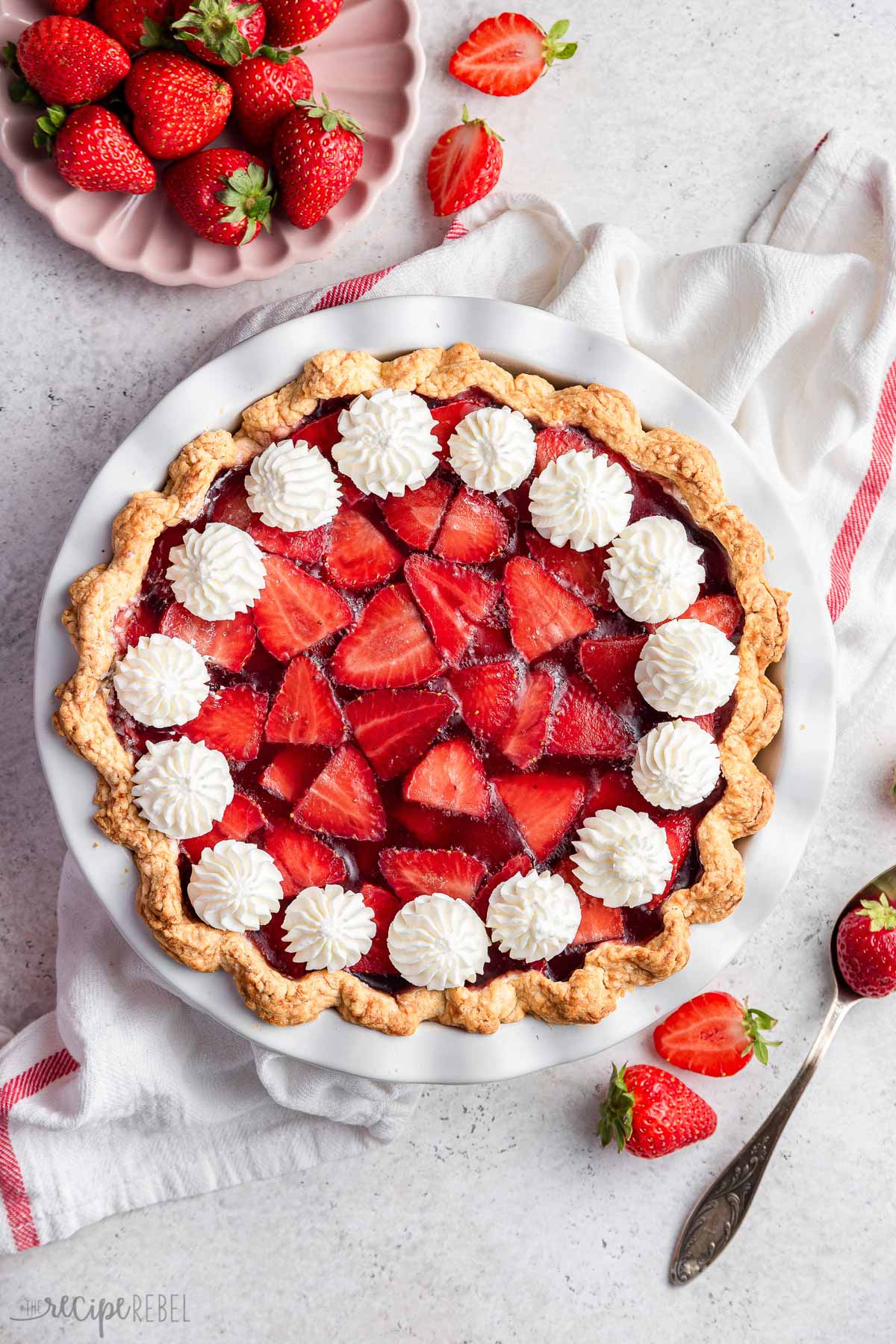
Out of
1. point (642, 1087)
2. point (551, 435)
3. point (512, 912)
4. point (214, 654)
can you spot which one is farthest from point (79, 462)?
point (642, 1087)

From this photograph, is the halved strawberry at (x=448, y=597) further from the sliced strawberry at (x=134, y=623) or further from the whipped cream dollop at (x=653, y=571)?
the sliced strawberry at (x=134, y=623)

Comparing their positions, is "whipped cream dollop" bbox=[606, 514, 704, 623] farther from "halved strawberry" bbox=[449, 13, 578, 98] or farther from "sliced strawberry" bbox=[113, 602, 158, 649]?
"halved strawberry" bbox=[449, 13, 578, 98]

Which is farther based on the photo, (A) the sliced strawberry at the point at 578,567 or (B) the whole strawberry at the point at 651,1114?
(B) the whole strawberry at the point at 651,1114

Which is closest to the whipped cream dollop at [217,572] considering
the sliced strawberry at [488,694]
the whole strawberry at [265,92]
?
the sliced strawberry at [488,694]

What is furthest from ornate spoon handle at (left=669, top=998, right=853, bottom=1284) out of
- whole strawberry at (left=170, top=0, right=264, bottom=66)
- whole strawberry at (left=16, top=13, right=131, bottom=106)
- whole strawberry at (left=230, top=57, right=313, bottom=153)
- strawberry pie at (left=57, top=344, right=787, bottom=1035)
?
whole strawberry at (left=16, top=13, right=131, bottom=106)

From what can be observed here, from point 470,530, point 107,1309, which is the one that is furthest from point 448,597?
point 107,1309

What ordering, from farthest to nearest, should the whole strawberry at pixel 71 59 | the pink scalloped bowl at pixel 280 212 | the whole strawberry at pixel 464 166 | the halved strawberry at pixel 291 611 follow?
the whole strawberry at pixel 464 166
the pink scalloped bowl at pixel 280 212
the whole strawberry at pixel 71 59
the halved strawberry at pixel 291 611
